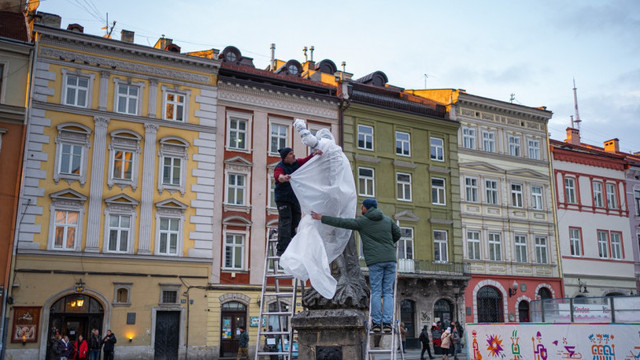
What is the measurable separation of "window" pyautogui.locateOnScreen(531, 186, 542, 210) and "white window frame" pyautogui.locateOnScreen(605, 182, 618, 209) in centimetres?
561

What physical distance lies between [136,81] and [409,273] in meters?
16.8

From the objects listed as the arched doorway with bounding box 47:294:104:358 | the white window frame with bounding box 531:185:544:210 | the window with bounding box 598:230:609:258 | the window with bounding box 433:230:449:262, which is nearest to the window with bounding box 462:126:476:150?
the white window frame with bounding box 531:185:544:210

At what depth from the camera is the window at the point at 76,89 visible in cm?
2759

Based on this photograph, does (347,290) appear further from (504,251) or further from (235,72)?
(504,251)

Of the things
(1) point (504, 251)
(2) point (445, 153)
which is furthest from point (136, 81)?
(1) point (504, 251)

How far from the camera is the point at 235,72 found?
31.5m

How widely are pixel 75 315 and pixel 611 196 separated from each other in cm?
3372

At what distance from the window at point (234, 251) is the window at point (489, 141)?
1669 centimetres

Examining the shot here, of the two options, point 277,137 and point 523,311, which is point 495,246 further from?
point 277,137

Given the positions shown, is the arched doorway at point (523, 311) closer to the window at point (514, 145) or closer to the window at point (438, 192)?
the window at point (438, 192)

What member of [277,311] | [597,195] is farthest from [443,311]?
[277,311]

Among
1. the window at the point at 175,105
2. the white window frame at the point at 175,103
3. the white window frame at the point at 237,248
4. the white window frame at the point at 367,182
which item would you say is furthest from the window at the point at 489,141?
the window at the point at 175,105

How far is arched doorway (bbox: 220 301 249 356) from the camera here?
2902 centimetres

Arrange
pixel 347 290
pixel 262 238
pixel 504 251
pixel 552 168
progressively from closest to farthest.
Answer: pixel 347 290
pixel 262 238
pixel 504 251
pixel 552 168
